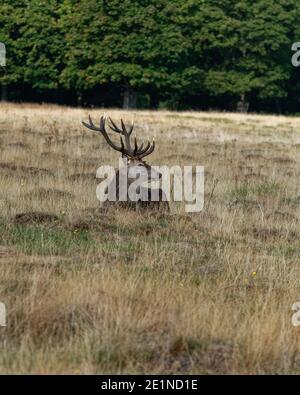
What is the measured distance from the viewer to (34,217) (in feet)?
27.8

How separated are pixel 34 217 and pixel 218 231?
1.92m

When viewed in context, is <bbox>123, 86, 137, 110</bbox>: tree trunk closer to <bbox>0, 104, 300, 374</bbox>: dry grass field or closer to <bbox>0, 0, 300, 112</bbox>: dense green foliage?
<bbox>0, 0, 300, 112</bbox>: dense green foliage

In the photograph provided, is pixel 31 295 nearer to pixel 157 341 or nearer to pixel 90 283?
pixel 90 283

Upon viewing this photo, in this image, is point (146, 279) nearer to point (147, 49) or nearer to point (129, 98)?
point (147, 49)

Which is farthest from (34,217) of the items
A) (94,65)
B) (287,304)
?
(94,65)

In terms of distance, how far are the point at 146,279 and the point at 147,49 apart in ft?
136

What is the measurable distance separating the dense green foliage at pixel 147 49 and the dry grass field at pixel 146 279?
33.3 meters

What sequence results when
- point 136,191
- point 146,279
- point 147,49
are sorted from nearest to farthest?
point 146,279, point 136,191, point 147,49

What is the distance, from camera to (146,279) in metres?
5.82

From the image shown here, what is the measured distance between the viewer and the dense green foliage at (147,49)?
149 feet

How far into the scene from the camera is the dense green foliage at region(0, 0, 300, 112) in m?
45.5

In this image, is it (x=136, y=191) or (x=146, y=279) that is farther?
(x=136, y=191)

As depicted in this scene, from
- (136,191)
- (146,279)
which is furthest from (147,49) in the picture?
(146,279)
